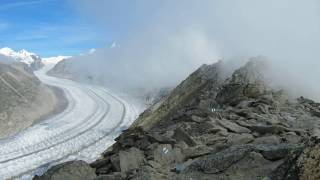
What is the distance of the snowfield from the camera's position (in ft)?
84.6

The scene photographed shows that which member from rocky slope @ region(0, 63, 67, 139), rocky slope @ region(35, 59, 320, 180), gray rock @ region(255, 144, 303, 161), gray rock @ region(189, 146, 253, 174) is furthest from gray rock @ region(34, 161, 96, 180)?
rocky slope @ region(0, 63, 67, 139)

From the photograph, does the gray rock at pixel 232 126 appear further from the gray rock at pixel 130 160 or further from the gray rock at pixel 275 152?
the gray rock at pixel 275 152

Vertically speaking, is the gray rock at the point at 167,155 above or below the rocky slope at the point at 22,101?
below

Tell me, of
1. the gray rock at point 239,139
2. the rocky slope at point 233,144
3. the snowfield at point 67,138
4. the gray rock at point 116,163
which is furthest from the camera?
the snowfield at point 67,138

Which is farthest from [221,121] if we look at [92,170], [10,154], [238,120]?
[10,154]

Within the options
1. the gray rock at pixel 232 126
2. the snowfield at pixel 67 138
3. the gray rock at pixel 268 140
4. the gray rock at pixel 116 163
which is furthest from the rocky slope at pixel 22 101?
the gray rock at pixel 268 140

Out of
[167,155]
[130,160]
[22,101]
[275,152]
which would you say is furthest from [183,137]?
[22,101]

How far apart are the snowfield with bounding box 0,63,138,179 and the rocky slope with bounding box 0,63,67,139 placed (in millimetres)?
2850

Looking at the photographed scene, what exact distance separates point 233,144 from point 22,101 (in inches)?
1749

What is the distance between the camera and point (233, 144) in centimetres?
1191

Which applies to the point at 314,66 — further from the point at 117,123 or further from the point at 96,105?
the point at 96,105

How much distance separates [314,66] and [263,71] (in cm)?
301

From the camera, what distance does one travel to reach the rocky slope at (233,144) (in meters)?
9.37

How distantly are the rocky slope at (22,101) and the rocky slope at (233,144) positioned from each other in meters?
25.2
